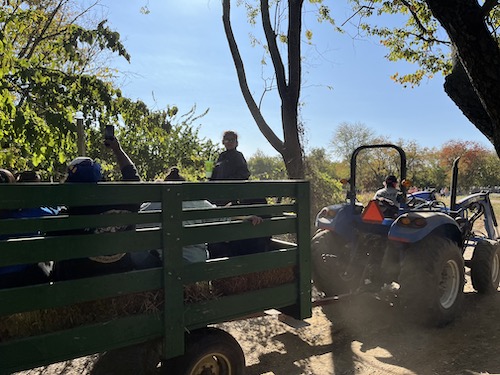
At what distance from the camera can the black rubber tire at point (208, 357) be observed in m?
2.74

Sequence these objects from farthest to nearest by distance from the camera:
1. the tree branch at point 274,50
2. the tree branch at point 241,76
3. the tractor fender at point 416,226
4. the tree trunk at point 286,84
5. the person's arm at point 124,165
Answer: the tree branch at point 241,76 < the tree branch at point 274,50 < the tree trunk at point 286,84 < the tractor fender at point 416,226 < the person's arm at point 124,165

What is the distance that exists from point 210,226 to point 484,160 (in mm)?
42978

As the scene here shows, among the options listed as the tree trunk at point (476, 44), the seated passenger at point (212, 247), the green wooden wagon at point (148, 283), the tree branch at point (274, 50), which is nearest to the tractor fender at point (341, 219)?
the seated passenger at point (212, 247)

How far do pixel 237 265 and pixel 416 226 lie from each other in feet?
8.17

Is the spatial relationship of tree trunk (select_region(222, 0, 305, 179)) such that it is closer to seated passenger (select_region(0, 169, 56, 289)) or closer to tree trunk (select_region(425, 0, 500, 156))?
tree trunk (select_region(425, 0, 500, 156))

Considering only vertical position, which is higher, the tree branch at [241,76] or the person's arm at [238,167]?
the tree branch at [241,76]

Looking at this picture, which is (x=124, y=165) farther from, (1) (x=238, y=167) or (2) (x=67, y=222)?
(1) (x=238, y=167)

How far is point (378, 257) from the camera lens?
4918 mm

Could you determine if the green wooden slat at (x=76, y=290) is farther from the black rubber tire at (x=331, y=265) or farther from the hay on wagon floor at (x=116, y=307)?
the black rubber tire at (x=331, y=265)

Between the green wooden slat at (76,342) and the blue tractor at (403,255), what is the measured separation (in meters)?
2.80

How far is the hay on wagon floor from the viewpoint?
85.5 inches

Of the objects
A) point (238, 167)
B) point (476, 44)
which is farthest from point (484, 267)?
point (238, 167)

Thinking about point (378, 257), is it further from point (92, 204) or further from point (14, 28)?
point (14, 28)

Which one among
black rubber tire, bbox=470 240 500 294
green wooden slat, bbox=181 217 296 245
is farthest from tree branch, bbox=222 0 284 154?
green wooden slat, bbox=181 217 296 245
